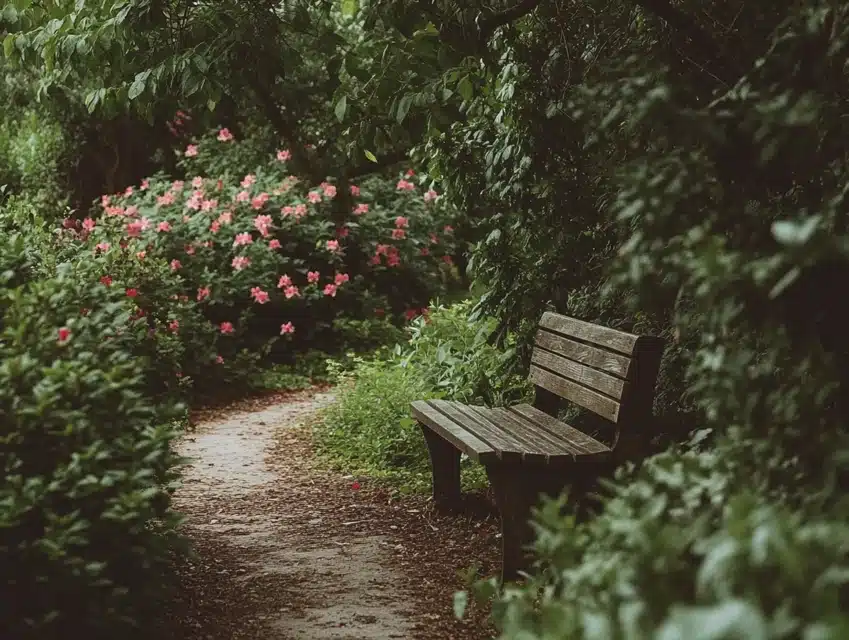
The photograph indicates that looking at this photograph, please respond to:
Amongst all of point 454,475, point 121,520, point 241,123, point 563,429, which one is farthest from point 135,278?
point 241,123

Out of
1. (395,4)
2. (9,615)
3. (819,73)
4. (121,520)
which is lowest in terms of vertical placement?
(9,615)

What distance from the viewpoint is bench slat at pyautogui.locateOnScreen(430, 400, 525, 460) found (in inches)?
165

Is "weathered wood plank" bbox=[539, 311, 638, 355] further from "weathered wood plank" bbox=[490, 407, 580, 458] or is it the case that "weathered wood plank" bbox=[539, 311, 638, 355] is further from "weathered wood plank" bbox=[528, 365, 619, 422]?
"weathered wood plank" bbox=[490, 407, 580, 458]

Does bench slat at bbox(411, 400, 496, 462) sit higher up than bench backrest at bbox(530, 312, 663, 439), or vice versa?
bench backrest at bbox(530, 312, 663, 439)

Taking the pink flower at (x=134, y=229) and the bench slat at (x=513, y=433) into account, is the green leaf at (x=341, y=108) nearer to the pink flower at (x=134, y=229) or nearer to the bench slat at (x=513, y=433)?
the bench slat at (x=513, y=433)

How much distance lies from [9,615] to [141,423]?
739 mm

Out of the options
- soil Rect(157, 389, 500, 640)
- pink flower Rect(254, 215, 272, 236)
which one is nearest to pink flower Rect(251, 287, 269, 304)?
pink flower Rect(254, 215, 272, 236)

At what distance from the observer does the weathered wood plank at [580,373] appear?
4.42 metres

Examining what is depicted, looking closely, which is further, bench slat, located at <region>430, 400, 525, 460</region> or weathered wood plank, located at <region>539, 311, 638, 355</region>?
weathered wood plank, located at <region>539, 311, 638, 355</region>

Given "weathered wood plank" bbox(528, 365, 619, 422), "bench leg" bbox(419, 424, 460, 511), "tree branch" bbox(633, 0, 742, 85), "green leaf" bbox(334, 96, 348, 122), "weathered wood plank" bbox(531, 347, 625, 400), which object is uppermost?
"tree branch" bbox(633, 0, 742, 85)

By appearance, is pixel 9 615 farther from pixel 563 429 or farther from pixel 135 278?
pixel 135 278

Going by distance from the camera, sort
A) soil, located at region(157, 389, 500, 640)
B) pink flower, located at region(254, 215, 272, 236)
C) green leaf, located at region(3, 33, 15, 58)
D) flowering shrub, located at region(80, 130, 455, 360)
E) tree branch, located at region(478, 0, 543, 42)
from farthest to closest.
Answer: pink flower, located at region(254, 215, 272, 236)
flowering shrub, located at region(80, 130, 455, 360)
green leaf, located at region(3, 33, 15, 58)
tree branch, located at region(478, 0, 543, 42)
soil, located at region(157, 389, 500, 640)

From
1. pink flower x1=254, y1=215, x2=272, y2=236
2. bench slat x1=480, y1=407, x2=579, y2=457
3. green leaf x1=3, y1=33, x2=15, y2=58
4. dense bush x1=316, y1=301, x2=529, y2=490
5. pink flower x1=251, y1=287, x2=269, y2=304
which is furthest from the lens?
pink flower x1=254, y1=215, x2=272, y2=236

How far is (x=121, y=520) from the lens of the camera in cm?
318
